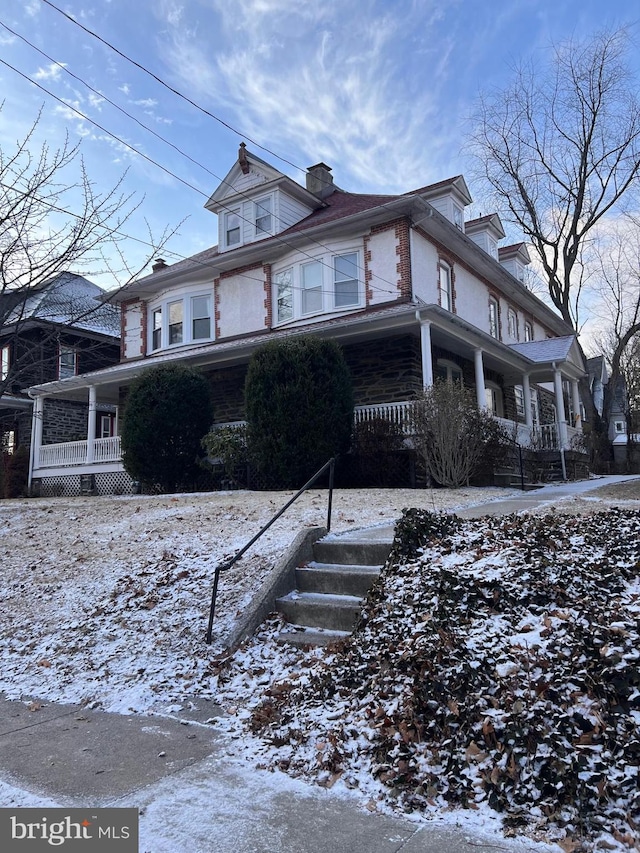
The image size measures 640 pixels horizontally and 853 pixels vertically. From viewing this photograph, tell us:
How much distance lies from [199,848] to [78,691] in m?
2.45

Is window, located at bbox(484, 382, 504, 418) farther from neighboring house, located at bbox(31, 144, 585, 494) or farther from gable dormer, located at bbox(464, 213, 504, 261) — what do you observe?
gable dormer, located at bbox(464, 213, 504, 261)

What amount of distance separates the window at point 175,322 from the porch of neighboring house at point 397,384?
1.07 meters

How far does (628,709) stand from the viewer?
300 centimetres

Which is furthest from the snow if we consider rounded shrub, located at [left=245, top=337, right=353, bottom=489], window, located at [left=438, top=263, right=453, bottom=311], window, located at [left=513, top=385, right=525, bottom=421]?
window, located at [left=513, top=385, right=525, bottom=421]

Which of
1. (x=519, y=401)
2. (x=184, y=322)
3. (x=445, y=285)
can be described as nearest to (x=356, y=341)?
(x=445, y=285)

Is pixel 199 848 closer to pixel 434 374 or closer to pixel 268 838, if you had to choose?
pixel 268 838

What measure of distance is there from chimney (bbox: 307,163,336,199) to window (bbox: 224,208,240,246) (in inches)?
110

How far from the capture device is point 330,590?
17.9ft

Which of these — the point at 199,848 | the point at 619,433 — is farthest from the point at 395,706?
the point at 619,433

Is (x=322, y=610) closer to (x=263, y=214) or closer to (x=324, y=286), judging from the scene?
(x=324, y=286)

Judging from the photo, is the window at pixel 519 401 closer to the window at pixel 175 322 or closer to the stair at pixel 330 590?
the window at pixel 175 322

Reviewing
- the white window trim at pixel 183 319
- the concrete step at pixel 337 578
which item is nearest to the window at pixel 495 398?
the white window trim at pixel 183 319

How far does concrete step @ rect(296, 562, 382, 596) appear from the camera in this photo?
5.26 metres

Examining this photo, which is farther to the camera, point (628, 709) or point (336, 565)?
point (336, 565)
